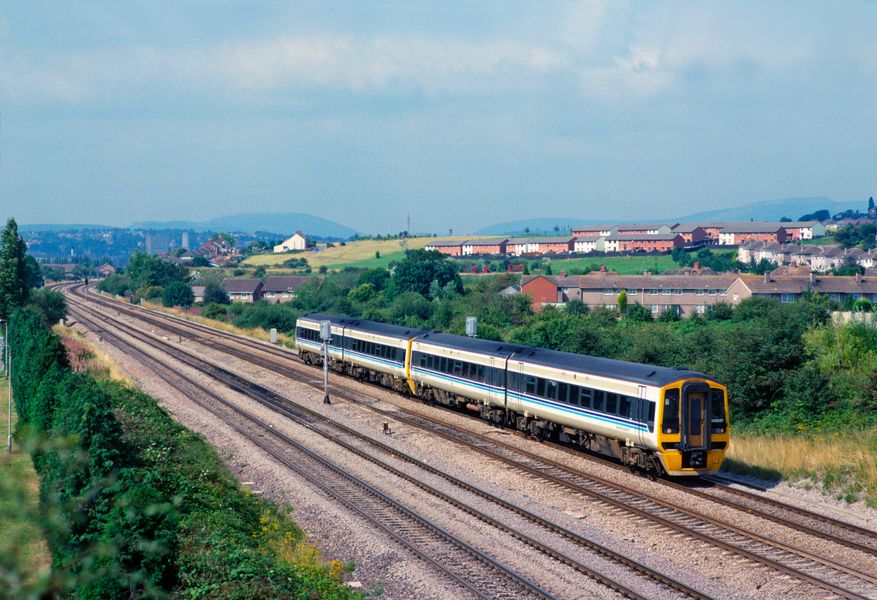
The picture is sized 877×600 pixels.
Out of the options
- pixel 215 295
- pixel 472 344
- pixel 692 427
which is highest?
pixel 472 344

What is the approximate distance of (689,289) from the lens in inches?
3814

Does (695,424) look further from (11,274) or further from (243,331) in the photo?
(243,331)

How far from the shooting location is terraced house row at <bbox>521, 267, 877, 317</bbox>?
9044 cm

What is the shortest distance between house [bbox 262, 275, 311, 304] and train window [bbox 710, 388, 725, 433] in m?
104

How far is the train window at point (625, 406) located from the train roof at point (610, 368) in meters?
0.50

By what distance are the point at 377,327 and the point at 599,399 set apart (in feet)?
66.4

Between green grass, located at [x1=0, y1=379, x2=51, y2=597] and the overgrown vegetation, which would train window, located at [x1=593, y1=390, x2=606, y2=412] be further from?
green grass, located at [x1=0, y1=379, x2=51, y2=597]

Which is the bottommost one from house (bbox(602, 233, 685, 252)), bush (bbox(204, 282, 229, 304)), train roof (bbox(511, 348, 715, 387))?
bush (bbox(204, 282, 229, 304))

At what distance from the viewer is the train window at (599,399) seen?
22.2m

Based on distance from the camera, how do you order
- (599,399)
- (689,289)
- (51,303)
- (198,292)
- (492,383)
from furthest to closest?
1. (198,292)
2. (689,289)
3. (51,303)
4. (492,383)
5. (599,399)

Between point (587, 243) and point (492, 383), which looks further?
point (587, 243)

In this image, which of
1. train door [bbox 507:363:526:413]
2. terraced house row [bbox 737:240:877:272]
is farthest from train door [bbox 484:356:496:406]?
terraced house row [bbox 737:240:877:272]

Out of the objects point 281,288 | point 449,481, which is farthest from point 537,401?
point 281,288

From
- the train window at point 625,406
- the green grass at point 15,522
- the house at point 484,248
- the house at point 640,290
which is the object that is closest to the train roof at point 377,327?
the train window at point 625,406
